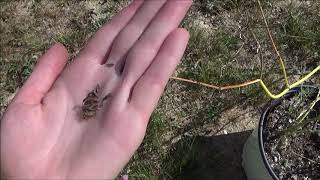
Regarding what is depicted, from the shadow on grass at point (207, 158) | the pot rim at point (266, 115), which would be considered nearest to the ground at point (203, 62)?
the shadow on grass at point (207, 158)

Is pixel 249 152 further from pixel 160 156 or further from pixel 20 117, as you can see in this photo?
pixel 20 117

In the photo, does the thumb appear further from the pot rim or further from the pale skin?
the pot rim

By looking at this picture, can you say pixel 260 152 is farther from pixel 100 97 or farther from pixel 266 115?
pixel 100 97

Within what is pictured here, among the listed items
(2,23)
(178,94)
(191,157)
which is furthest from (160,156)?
(2,23)

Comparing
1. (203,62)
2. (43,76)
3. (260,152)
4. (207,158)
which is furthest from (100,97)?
(203,62)

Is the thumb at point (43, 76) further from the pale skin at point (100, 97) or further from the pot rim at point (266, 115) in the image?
the pot rim at point (266, 115)

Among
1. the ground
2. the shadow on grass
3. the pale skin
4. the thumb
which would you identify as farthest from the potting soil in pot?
the thumb
